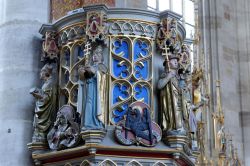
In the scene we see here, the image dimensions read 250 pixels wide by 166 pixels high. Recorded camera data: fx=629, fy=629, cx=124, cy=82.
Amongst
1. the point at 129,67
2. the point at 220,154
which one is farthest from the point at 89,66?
the point at 220,154

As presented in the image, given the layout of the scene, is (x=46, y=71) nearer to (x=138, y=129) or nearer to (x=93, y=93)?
(x=93, y=93)

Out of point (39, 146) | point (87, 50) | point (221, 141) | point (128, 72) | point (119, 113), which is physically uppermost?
point (87, 50)

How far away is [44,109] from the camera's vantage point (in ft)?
24.6

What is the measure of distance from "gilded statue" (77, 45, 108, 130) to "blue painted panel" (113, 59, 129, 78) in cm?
15

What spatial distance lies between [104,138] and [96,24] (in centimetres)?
133

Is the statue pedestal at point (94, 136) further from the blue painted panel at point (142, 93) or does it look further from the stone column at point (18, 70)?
the stone column at point (18, 70)

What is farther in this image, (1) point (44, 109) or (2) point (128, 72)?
(1) point (44, 109)

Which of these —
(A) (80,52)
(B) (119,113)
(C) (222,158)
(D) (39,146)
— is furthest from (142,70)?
(C) (222,158)

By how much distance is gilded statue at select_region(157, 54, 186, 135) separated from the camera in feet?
23.1

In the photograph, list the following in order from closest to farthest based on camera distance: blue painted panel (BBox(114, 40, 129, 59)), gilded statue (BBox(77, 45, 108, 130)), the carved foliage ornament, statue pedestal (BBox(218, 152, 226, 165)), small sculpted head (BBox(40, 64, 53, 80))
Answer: gilded statue (BBox(77, 45, 108, 130))
blue painted panel (BBox(114, 40, 129, 59))
the carved foliage ornament
small sculpted head (BBox(40, 64, 53, 80))
statue pedestal (BBox(218, 152, 226, 165))

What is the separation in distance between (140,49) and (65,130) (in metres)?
1.28

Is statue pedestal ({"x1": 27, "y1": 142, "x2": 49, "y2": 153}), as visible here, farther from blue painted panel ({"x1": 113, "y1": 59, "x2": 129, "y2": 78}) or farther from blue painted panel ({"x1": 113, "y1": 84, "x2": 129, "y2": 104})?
blue painted panel ({"x1": 113, "y1": 59, "x2": 129, "y2": 78})

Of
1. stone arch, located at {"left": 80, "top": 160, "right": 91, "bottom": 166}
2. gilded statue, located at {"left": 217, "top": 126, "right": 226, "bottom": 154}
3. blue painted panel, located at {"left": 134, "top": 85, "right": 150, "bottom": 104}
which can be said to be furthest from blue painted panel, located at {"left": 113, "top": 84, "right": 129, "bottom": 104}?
gilded statue, located at {"left": 217, "top": 126, "right": 226, "bottom": 154}

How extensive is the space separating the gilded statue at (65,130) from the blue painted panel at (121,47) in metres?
0.86
